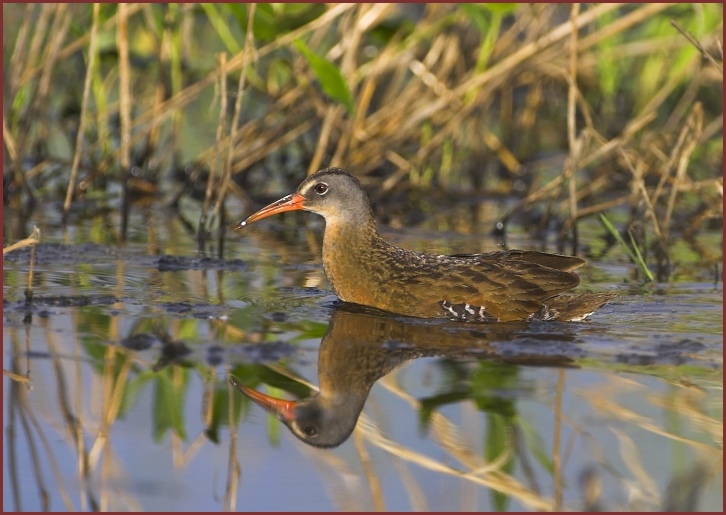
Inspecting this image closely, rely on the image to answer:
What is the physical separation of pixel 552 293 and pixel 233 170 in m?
3.83

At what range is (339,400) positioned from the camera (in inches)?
192

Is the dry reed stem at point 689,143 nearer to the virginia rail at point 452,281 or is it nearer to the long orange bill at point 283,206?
the virginia rail at point 452,281

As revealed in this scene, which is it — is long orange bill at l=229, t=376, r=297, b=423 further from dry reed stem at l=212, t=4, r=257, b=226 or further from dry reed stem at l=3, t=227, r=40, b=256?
dry reed stem at l=212, t=4, r=257, b=226

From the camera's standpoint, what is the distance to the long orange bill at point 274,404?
4703 mm

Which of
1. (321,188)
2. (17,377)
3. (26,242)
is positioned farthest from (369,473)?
(321,188)

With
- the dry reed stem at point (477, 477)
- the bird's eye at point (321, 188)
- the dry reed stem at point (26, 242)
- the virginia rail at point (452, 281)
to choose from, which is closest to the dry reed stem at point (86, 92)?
the bird's eye at point (321, 188)

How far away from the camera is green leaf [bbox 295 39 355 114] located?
24.8 ft

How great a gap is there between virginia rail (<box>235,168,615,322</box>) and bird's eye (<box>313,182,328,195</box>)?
8.3 inches

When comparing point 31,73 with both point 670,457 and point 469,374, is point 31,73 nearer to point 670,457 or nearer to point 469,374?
point 469,374

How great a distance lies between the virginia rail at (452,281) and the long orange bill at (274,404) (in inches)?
56.9

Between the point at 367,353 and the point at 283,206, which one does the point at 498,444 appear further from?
the point at 283,206

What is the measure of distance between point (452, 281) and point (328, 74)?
2.07 meters

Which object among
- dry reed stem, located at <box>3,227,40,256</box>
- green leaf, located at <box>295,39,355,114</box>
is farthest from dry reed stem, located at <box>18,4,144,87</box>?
dry reed stem, located at <box>3,227,40,256</box>

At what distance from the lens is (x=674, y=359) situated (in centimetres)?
548
